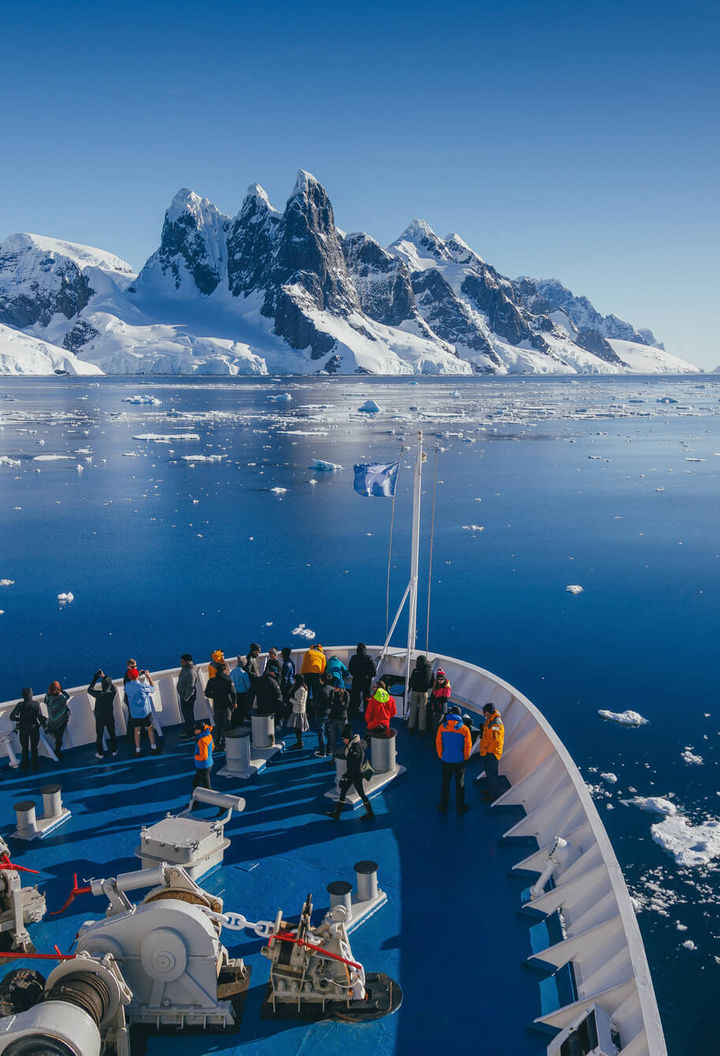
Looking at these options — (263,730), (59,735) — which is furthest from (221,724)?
(59,735)

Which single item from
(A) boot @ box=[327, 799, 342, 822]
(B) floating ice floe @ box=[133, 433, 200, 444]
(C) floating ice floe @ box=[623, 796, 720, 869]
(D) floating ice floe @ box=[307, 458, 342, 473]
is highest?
(B) floating ice floe @ box=[133, 433, 200, 444]

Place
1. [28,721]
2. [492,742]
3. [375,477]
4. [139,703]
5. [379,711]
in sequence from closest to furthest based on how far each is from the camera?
1. [492,742]
2. [28,721]
3. [379,711]
4. [139,703]
5. [375,477]

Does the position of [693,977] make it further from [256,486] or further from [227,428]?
[227,428]

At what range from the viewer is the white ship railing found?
6.26 metres

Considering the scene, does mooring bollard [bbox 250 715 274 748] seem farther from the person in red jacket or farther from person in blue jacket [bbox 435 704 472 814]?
person in blue jacket [bbox 435 704 472 814]

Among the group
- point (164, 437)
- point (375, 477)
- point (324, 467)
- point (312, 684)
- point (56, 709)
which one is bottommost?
point (56, 709)

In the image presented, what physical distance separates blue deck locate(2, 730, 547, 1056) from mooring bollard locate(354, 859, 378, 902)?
0.22 meters

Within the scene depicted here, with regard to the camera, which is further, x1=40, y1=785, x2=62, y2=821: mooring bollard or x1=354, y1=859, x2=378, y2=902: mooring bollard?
x1=40, y1=785, x2=62, y2=821: mooring bollard

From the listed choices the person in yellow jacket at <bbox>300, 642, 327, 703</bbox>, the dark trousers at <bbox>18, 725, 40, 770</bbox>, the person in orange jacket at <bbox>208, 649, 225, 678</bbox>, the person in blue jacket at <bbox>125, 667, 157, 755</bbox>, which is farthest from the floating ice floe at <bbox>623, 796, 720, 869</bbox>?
the dark trousers at <bbox>18, 725, 40, 770</bbox>

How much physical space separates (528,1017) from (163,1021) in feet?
10.7

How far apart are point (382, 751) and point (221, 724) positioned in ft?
8.53

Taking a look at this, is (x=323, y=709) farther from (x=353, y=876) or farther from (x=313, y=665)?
(x=353, y=876)

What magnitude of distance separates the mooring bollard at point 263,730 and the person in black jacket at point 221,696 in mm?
439

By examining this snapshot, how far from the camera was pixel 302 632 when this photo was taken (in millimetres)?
21094
